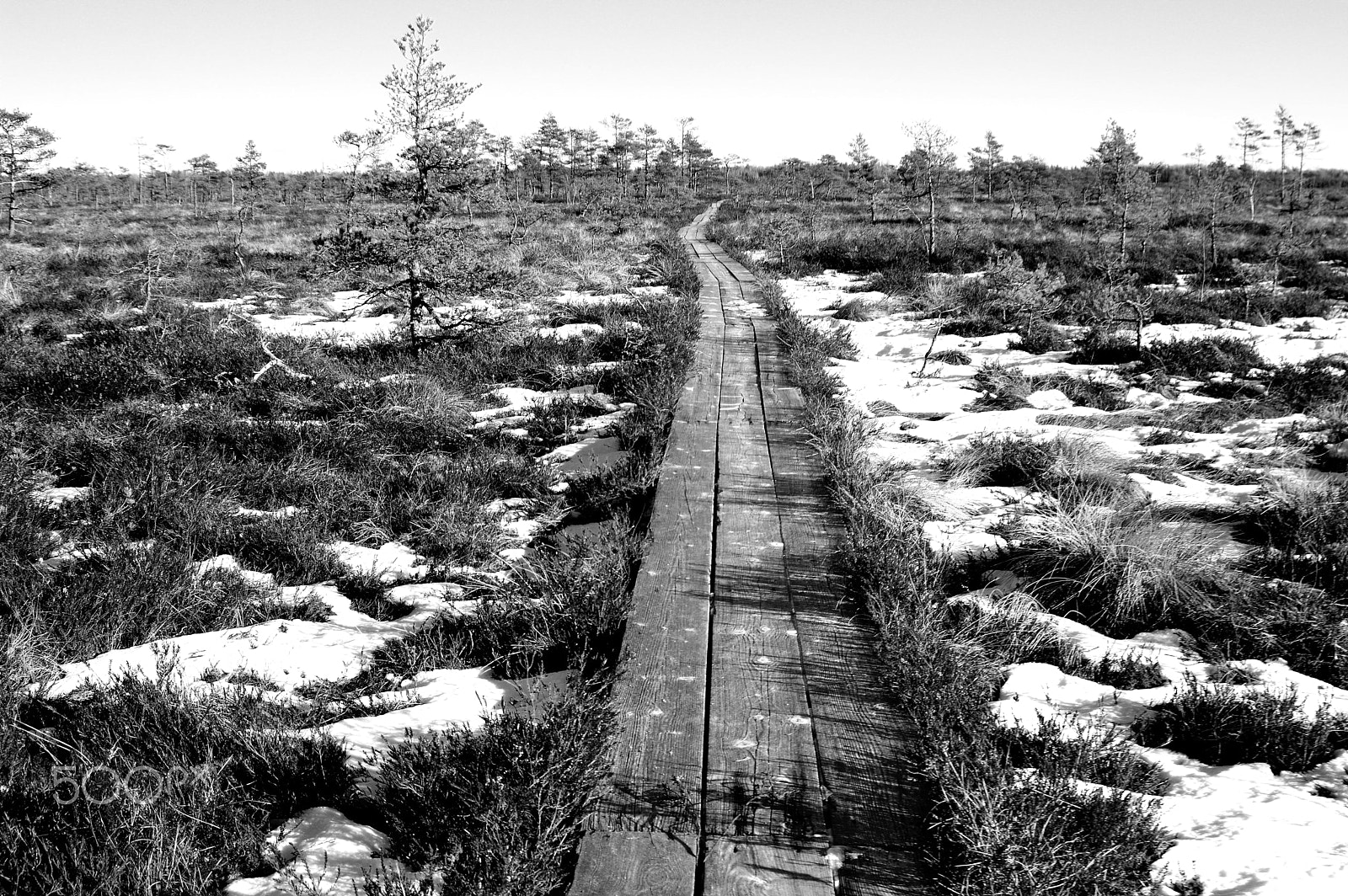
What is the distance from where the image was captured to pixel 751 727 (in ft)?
8.41

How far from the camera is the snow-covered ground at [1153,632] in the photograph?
2.19m

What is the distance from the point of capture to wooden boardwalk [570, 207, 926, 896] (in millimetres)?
2018

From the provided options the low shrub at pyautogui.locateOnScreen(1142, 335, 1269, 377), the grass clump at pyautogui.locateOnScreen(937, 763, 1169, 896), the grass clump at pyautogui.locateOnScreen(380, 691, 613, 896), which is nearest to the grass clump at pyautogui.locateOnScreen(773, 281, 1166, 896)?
the grass clump at pyautogui.locateOnScreen(937, 763, 1169, 896)

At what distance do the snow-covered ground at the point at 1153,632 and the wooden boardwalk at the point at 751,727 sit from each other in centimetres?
64

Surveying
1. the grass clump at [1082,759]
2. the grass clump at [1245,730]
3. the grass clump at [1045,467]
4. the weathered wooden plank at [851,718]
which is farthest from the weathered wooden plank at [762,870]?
the grass clump at [1045,467]

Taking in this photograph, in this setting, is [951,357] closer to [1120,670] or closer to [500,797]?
[1120,670]

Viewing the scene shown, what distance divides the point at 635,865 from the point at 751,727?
0.68 metres

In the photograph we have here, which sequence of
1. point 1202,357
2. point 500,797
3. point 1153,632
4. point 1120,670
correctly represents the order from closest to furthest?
1. point 500,797
2. point 1120,670
3. point 1153,632
4. point 1202,357

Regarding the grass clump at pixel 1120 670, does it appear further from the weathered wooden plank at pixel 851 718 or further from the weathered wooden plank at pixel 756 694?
the weathered wooden plank at pixel 756 694

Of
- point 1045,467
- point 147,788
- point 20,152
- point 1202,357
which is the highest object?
point 20,152

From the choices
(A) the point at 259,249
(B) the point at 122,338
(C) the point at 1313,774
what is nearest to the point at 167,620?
(C) the point at 1313,774

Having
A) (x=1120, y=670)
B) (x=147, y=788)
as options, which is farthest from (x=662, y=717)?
(x=1120, y=670)

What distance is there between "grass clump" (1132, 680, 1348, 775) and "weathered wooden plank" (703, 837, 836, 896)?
5.34ft

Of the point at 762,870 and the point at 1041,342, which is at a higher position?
the point at 1041,342
